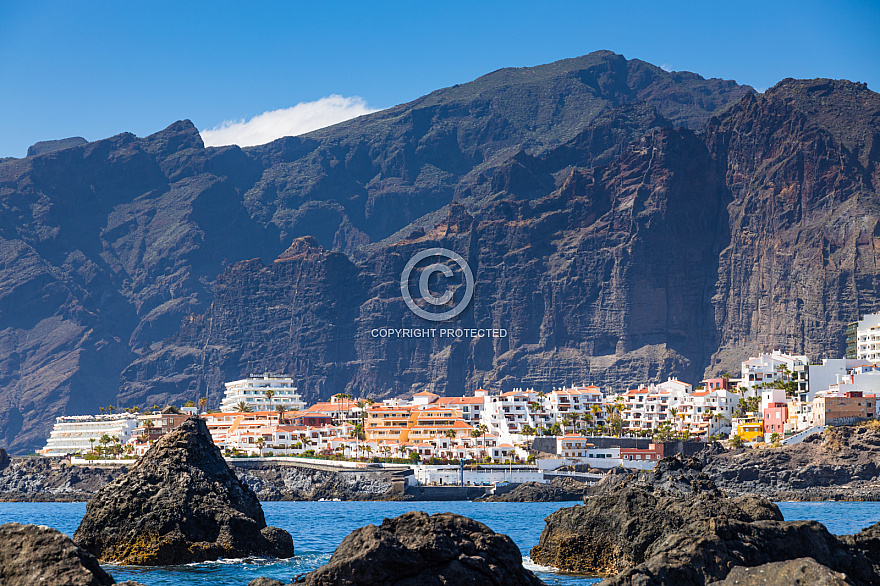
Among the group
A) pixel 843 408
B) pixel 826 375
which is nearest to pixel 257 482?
pixel 843 408

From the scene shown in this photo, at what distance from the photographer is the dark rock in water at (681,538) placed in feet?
87.9

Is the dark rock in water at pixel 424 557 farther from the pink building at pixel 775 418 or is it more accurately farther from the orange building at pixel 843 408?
the pink building at pixel 775 418

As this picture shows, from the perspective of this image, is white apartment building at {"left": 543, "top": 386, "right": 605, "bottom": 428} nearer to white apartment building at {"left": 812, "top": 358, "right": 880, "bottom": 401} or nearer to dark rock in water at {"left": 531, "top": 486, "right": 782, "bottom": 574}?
white apartment building at {"left": 812, "top": 358, "right": 880, "bottom": 401}

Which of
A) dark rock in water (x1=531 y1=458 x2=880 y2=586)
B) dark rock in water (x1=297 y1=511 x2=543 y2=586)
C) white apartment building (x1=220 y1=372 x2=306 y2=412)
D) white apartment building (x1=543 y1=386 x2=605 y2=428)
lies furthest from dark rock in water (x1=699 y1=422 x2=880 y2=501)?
white apartment building (x1=220 y1=372 x2=306 y2=412)

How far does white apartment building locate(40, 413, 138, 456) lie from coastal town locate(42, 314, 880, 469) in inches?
8.0

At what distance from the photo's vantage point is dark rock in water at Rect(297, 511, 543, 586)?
24891 mm

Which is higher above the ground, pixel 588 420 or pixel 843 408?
pixel 843 408

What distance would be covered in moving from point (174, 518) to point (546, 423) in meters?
102

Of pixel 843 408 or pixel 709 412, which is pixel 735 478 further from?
pixel 709 412

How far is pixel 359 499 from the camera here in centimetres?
10894

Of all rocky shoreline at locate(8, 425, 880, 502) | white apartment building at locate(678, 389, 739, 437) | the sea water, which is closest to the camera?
the sea water

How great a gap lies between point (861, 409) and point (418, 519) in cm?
9983

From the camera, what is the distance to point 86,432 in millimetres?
160875

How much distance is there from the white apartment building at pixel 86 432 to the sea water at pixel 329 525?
56.5 metres
